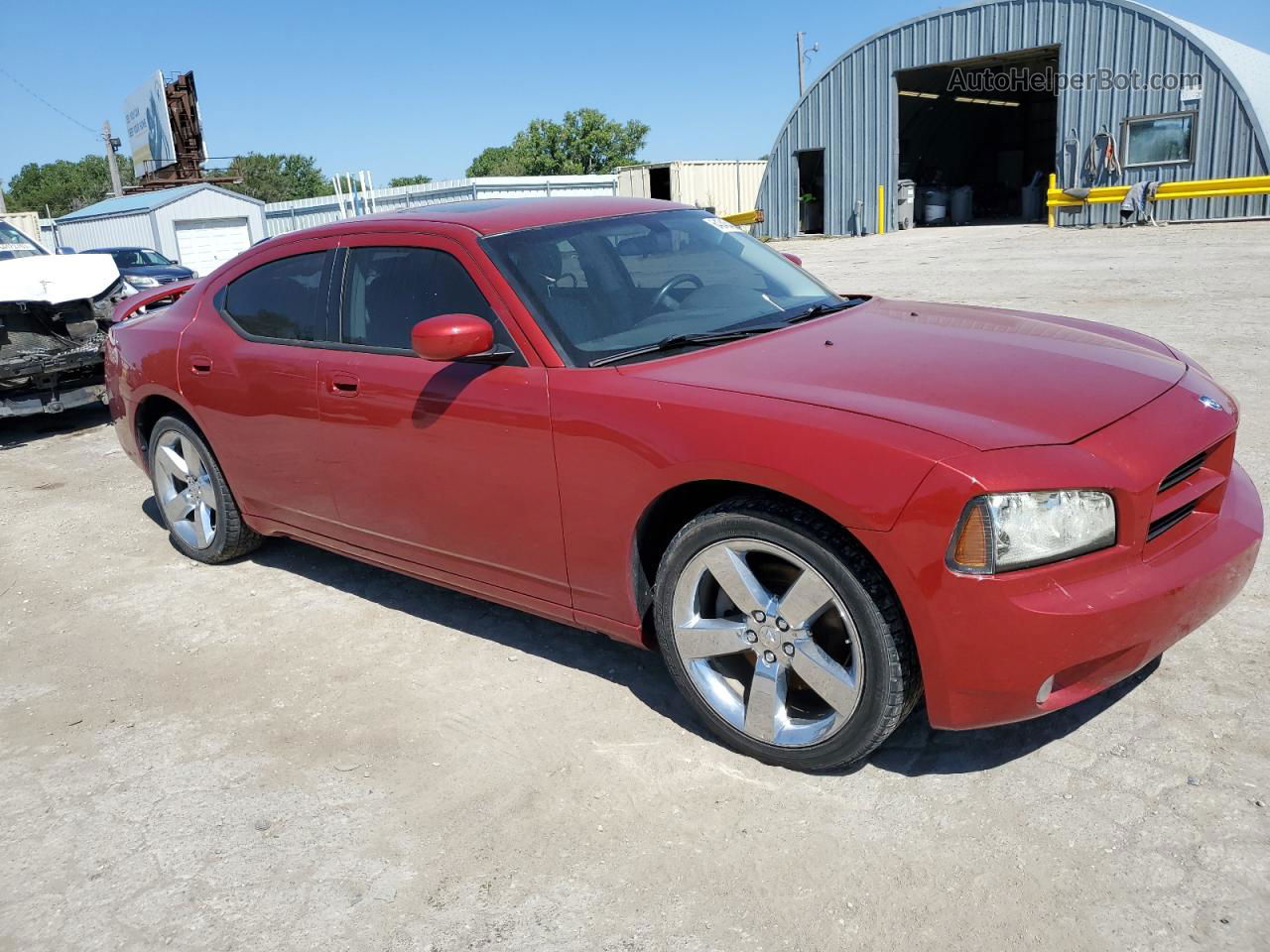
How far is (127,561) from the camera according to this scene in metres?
5.38

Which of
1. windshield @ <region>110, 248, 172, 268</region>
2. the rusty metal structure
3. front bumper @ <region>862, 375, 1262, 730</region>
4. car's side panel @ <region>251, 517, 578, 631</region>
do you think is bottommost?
car's side panel @ <region>251, 517, 578, 631</region>

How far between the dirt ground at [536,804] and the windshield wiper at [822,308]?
4.59 feet

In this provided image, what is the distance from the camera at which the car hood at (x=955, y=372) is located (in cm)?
265

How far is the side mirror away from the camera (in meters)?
3.21

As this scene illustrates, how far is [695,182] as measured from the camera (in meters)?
36.5

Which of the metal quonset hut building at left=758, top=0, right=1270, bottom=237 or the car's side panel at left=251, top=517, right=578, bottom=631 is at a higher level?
the metal quonset hut building at left=758, top=0, right=1270, bottom=237

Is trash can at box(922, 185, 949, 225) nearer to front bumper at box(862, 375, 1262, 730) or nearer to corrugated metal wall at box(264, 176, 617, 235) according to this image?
corrugated metal wall at box(264, 176, 617, 235)

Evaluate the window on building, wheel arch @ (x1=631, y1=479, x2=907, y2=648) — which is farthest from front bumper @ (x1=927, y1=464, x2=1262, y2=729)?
the window on building

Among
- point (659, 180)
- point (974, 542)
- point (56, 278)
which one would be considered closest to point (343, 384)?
point (974, 542)

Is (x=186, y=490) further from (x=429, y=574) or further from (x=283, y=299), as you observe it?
(x=429, y=574)

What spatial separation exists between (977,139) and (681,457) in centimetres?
3647

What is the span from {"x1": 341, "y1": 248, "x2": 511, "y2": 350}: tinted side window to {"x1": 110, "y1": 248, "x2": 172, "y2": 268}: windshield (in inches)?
674

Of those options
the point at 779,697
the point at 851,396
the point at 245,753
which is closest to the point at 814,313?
the point at 851,396

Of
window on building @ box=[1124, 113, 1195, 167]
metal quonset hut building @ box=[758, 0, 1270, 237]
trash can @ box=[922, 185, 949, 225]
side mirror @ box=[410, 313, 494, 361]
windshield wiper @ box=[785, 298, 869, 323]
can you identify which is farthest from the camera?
trash can @ box=[922, 185, 949, 225]
